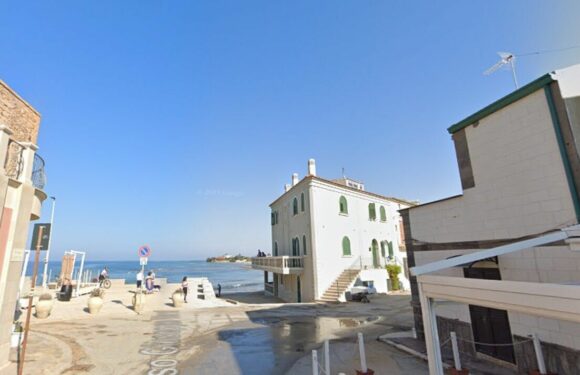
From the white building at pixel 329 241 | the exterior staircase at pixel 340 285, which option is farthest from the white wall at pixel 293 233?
the exterior staircase at pixel 340 285

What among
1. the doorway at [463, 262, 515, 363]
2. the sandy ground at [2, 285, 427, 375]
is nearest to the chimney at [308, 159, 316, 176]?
the sandy ground at [2, 285, 427, 375]

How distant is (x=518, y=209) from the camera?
21.6 ft

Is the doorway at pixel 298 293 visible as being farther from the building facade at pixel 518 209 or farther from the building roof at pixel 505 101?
the building roof at pixel 505 101

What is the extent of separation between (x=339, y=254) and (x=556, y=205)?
17.3 metres

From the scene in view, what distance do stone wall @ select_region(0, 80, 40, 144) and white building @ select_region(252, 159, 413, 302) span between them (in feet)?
51.8

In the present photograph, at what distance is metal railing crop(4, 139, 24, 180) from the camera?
738 centimetres

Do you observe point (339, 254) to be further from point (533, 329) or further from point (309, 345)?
point (533, 329)

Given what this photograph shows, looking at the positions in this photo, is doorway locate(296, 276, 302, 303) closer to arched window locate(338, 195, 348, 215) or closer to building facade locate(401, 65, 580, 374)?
arched window locate(338, 195, 348, 215)

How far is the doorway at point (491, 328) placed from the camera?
690 centimetres

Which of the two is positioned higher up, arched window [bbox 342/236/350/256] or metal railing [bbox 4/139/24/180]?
metal railing [bbox 4/139/24/180]

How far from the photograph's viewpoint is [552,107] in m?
5.96

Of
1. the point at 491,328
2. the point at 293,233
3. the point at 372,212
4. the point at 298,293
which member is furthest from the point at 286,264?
the point at 491,328

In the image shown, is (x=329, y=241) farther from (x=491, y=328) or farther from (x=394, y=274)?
(x=491, y=328)

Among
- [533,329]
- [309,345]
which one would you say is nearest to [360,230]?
[309,345]
